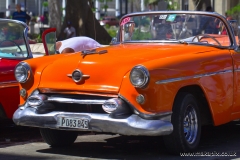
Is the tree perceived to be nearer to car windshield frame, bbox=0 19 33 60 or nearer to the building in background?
the building in background

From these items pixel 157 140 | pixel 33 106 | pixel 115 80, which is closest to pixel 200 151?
pixel 157 140

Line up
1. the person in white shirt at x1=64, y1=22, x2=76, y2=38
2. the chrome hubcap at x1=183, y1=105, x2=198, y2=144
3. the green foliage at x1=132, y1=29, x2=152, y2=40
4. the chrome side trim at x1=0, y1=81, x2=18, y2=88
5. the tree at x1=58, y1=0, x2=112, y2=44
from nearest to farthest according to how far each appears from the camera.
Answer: the chrome hubcap at x1=183, y1=105, x2=198, y2=144 < the chrome side trim at x1=0, y1=81, x2=18, y2=88 < the green foliage at x1=132, y1=29, x2=152, y2=40 < the person in white shirt at x1=64, y1=22, x2=76, y2=38 < the tree at x1=58, y1=0, x2=112, y2=44

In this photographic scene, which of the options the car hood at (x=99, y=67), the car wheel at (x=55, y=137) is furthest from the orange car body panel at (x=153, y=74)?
the car wheel at (x=55, y=137)

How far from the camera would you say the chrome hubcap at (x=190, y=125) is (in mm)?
6641

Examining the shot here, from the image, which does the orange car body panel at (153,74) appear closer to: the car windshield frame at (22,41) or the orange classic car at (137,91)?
the orange classic car at (137,91)

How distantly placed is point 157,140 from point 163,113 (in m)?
1.56

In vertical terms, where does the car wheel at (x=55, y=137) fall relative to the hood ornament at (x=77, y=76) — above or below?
below

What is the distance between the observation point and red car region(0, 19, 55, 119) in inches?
302

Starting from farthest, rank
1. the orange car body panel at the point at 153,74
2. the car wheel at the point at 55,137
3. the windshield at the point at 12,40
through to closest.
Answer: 1. the windshield at the point at 12,40
2. the car wheel at the point at 55,137
3. the orange car body panel at the point at 153,74

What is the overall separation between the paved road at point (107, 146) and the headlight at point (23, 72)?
0.87 meters

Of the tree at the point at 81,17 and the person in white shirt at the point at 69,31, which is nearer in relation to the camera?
the person in white shirt at the point at 69,31

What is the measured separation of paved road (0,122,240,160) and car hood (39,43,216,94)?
0.83 meters

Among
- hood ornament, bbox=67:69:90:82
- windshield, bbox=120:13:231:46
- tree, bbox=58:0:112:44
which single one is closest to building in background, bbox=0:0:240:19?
tree, bbox=58:0:112:44

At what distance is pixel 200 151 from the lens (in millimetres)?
6887
